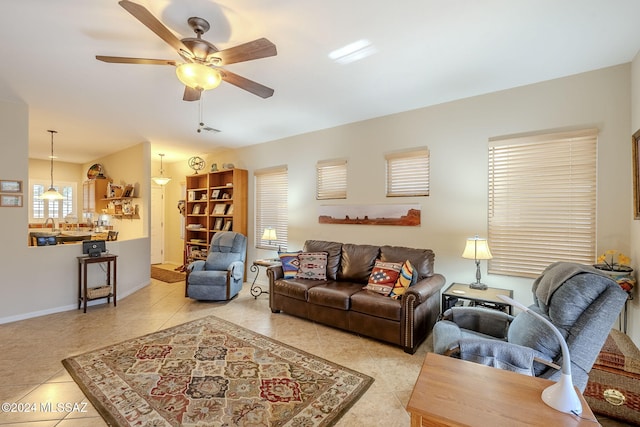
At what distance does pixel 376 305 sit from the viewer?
304cm

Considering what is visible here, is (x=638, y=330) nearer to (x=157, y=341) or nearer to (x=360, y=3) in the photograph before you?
(x=360, y=3)

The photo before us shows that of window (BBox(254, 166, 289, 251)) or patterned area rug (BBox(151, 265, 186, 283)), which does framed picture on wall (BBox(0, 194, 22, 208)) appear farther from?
window (BBox(254, 166, 289, 251))

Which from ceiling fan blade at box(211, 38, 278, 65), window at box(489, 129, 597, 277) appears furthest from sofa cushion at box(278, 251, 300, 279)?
ceiling fan blade at box(211, 38, 278, 65)

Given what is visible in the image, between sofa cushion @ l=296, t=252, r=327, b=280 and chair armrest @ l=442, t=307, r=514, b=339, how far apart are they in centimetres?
179

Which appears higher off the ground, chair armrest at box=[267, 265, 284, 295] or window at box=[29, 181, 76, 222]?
window at box=[29, 181, 76, 222]

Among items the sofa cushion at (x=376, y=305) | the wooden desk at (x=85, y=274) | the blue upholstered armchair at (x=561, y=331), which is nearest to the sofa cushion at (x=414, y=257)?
the sofa cushion at (x=376, y=305)

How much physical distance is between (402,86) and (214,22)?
1944 millimetres

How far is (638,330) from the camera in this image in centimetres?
233

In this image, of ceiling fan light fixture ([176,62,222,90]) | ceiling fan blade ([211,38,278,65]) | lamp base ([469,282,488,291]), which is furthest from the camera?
lamp base ([469,282,488,291])

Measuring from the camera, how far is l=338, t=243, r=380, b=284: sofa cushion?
374 centimetres

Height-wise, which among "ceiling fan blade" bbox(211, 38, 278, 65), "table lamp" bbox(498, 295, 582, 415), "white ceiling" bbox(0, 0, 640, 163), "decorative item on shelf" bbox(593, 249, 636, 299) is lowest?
"table lamp" bbox(498, 295, 582, 415)

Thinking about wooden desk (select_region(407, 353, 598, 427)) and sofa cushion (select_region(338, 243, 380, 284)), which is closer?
wooden desk (select_region(407, 353, 598, 427))

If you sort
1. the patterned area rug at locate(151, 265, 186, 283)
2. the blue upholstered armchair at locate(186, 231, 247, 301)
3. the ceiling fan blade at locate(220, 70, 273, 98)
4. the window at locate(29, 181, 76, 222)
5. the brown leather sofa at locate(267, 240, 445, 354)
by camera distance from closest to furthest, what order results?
the ceiling fan blade at locate(220, 70, 273, 98)
the brown leather sofa at locate(267, 240, 445, 354)
the blue upholstered armchair at locate(186, 231, 247, 301)
the patterned area rug at locate(151, 265, 186, 283)
the window at locate(29, 181, 76, 222)

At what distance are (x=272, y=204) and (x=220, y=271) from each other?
1555 millimetres
